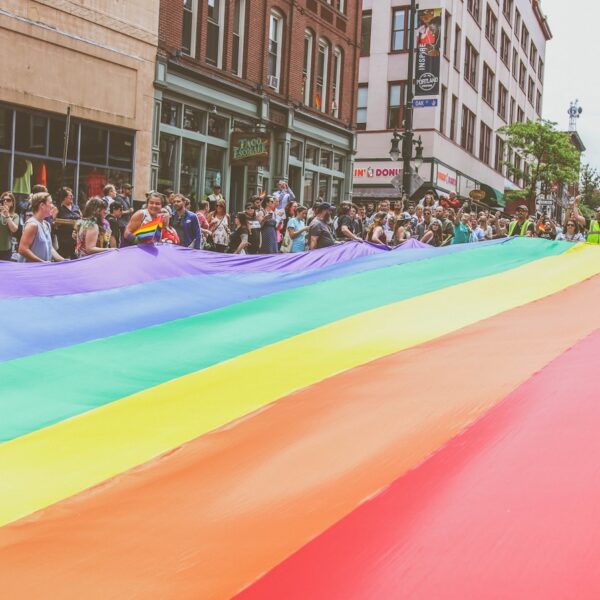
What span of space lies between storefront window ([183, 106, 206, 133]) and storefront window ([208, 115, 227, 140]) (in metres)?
0.40

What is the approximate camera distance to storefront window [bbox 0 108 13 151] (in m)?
16.4

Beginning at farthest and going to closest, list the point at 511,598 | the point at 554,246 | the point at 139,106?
the point at 139,106 → the point at 554,246 → the point at 511,598

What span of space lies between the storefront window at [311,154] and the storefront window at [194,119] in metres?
6.69

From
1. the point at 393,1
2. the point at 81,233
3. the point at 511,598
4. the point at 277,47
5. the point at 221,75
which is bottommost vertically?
the point at 511,598

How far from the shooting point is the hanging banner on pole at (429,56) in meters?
29.1

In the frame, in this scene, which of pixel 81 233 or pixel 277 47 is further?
pixel 277 47

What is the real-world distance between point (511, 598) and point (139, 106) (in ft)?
62.9

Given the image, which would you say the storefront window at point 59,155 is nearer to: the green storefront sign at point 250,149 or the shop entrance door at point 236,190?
the green storefront sign at point 250,149

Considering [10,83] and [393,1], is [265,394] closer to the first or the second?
[10,83]

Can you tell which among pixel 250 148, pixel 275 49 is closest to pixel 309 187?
pixel 275 49

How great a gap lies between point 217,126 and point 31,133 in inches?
288

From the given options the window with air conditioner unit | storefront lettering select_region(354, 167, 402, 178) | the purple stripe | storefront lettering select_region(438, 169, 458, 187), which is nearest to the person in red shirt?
the purple stripe

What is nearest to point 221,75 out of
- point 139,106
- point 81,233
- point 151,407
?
point 139,106

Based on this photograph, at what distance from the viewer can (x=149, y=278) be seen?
23.4ft
